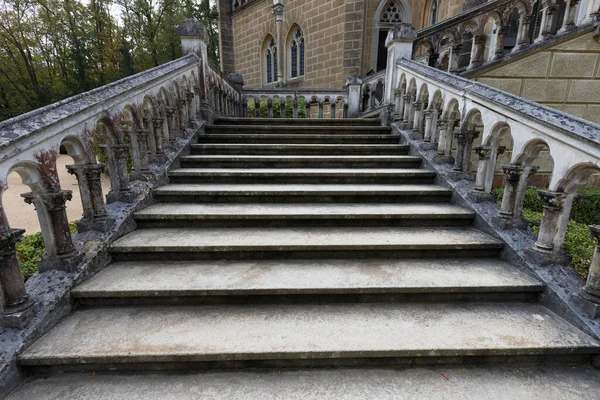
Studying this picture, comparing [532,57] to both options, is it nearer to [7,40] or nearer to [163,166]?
[163,166]

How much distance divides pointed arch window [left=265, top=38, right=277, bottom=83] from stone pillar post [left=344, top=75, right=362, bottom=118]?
28.8 feet

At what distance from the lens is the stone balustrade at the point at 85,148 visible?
168cm

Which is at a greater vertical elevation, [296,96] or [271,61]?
[271,61]

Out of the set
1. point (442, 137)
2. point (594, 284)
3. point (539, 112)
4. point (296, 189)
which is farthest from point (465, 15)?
point (594, 284)

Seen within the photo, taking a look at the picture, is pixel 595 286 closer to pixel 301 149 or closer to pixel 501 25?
pixel 301 149

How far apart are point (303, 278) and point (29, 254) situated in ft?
10.8

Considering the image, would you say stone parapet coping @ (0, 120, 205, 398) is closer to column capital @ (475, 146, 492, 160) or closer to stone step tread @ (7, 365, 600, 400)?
stone step tread @ (7, 365, 600, 400)

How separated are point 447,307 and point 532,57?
444 centimetres

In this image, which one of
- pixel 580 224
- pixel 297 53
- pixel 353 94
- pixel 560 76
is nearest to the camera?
pixel 580 224

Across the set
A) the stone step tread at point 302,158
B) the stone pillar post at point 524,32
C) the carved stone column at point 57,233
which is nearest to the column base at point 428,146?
the stone step tread at point 302,158

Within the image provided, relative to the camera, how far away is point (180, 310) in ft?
6.49

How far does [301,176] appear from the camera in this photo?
3.44 meters

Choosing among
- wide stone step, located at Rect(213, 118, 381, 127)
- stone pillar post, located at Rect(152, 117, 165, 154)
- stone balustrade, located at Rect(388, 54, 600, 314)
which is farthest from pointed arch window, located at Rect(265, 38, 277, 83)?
stone pillar post, located at Rect(152, 117, 165, 154)

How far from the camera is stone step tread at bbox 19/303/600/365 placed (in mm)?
1632
